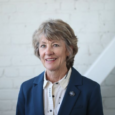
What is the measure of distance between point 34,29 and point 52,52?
615 millimetres

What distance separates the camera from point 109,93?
4.84ft

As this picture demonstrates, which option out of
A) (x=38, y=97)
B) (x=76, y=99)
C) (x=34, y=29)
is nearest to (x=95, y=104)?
(x=76, y=99)

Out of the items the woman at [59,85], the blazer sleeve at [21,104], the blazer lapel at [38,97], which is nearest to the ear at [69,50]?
the woman at [59,85]

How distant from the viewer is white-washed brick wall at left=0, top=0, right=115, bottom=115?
1465 millimetres

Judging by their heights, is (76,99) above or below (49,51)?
below

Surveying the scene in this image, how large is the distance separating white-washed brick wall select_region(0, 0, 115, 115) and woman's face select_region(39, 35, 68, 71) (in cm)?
51

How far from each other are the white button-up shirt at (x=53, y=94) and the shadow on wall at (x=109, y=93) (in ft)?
1.80

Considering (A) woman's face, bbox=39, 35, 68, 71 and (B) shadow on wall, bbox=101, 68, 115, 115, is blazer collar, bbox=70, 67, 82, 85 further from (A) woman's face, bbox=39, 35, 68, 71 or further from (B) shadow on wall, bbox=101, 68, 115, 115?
(B) shadow on wall, bbox=101, 68, 115, 115

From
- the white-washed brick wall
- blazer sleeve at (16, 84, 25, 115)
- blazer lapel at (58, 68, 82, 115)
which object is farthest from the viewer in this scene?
the white-washed brick wall

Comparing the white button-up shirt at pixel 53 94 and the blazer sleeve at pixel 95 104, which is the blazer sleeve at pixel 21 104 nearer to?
the white button-up shirt at pixel 53 94

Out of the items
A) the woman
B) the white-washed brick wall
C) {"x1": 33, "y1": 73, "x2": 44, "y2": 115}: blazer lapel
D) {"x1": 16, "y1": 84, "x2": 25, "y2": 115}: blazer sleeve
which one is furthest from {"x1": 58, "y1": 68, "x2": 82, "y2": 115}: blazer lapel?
the white-washed brick wall

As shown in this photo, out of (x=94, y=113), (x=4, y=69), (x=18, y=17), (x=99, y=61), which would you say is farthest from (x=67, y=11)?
(x=94, y=113)

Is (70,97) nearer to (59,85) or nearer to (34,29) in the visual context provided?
(59,85)

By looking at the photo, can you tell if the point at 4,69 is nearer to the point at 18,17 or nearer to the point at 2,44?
the point at 2,44
